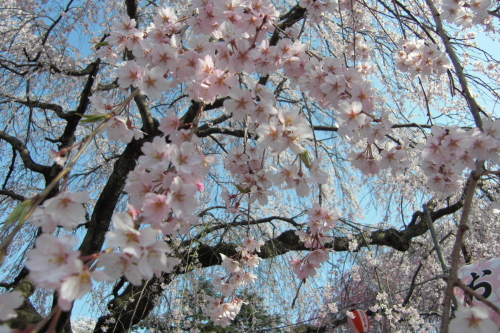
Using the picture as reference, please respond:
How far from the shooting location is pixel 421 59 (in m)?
1.68

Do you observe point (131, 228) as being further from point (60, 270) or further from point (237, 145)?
point (237, 145)

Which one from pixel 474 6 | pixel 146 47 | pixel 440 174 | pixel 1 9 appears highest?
pixel 1 9

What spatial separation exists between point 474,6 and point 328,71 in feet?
3.24

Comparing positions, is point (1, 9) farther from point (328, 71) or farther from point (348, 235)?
point (348, 235)

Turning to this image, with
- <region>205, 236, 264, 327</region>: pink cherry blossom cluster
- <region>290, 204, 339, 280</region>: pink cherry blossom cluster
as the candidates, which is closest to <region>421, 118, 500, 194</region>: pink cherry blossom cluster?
<region>290, 204, 339, 280</region>: pink cherry blossom cluster

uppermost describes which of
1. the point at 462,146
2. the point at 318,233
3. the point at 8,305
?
the point at 462,146

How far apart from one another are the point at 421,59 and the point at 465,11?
49 centimetres

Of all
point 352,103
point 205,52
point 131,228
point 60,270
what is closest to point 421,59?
point 352,103

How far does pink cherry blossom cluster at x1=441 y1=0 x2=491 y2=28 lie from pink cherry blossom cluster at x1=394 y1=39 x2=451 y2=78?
195 millimetres

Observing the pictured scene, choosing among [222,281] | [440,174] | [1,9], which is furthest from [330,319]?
[1,9]

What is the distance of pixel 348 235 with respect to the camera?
10.9ft

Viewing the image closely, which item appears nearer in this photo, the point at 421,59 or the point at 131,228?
the point at 131,228

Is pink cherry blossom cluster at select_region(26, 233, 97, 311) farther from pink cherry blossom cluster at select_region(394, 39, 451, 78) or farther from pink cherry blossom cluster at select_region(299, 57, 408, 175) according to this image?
pink cherry blossom cluster at select_region(394, 39, 451, 78)

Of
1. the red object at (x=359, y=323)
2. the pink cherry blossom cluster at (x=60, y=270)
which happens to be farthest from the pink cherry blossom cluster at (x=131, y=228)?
the red object at (x=359, y=323)
